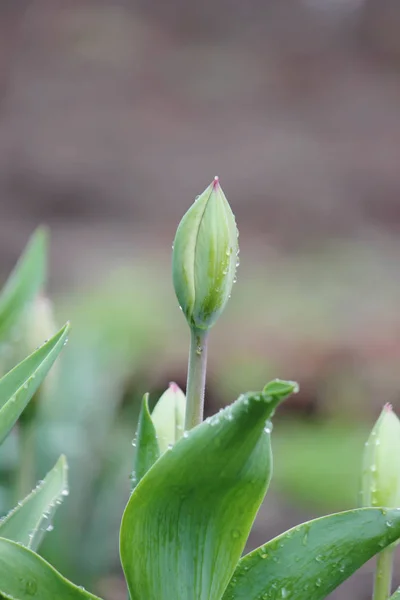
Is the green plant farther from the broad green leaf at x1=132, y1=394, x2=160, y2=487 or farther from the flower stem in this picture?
the flower stem

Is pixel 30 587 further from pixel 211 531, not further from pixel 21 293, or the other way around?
pixel 21 293

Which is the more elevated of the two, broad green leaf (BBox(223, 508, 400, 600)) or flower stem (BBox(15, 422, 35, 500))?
flower stem (BBox(15, 422, 35, 500))

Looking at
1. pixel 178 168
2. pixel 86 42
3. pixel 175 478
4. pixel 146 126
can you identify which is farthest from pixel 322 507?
pixel 86 42

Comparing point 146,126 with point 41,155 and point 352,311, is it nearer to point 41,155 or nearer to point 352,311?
Result: point 41,155

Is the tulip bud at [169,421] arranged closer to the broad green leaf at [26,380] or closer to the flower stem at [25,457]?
the broad green leaf at [26,380]

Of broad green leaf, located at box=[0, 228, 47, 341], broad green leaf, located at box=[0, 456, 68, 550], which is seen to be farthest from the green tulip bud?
broad green leaf, located at box=[0, 228, 47, 341]

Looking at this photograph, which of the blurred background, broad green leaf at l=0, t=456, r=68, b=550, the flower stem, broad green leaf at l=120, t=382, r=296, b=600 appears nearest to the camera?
broad green leaf at l=120, t=382, r=296, b=600

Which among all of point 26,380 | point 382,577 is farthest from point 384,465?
point 26,380
